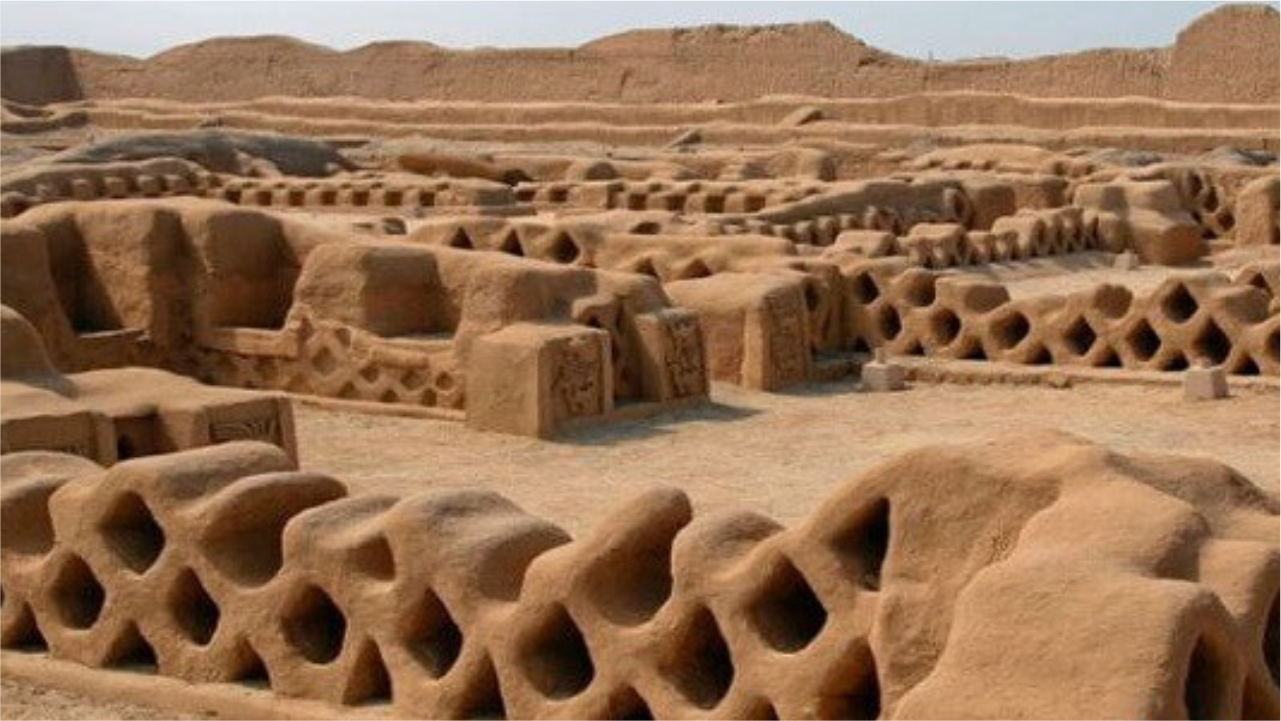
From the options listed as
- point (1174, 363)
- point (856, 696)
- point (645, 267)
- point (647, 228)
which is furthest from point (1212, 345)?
point (856, 696)

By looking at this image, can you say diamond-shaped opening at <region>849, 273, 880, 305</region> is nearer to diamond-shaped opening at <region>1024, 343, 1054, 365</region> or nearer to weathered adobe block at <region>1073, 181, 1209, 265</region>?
diamond-shaped opening at <region>1024, 343, 1054, 365</region>

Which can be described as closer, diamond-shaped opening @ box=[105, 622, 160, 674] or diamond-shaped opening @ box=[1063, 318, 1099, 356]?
diamond-shaped opening @ box=[105, 622, 160, 674]

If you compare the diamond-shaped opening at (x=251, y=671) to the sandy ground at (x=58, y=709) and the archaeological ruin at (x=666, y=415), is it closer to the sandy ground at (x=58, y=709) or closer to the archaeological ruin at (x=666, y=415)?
the archaeological ruin at (x=666, y=415)

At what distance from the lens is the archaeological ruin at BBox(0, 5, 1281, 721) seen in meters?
4.89

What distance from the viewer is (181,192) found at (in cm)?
2392

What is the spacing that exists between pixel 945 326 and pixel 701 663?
33.2ft

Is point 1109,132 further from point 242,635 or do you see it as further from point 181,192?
point 242,635

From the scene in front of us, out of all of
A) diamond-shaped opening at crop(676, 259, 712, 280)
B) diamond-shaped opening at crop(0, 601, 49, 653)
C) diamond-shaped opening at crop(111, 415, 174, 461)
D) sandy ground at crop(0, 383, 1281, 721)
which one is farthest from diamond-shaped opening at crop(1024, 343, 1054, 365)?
diamond-shaped opening at crop(0, 601, 49, 653)

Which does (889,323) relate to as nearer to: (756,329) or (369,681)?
(756,329)

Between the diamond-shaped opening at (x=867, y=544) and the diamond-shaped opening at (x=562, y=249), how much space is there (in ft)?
39.6

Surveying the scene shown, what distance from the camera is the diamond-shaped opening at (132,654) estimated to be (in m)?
6.62

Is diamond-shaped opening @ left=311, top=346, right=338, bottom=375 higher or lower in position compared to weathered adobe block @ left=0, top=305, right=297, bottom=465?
lower

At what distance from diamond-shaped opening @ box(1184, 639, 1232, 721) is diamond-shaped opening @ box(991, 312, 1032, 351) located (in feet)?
34.7

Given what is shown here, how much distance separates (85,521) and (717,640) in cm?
231
